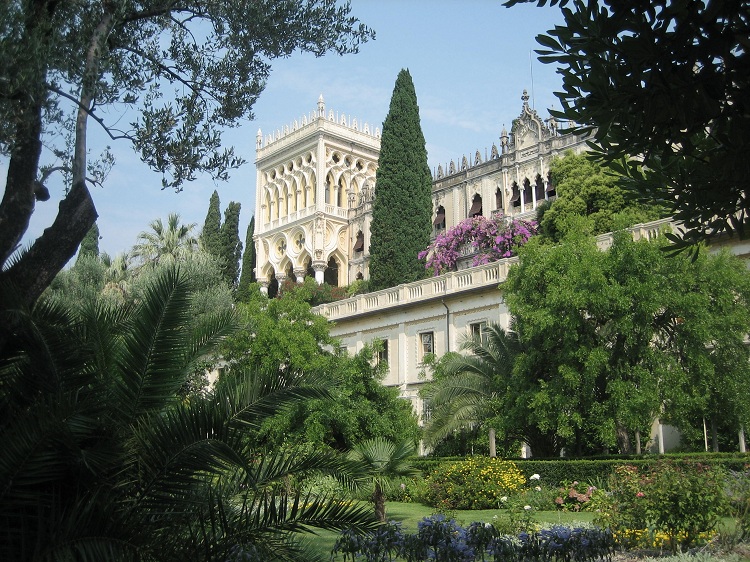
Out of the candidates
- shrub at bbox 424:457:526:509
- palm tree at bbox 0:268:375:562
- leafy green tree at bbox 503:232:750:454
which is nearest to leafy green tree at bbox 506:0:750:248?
palm tree at bbox 0:268:375:562

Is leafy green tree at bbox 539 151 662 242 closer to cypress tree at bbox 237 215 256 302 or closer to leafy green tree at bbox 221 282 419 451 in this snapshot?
leafy green tree at bbox 221 282 419 451

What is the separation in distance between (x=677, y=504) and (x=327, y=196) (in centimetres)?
4789

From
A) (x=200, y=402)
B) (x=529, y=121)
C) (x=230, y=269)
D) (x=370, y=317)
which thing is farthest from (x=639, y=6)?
(x=230, y=269)

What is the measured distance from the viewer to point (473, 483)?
18.7m

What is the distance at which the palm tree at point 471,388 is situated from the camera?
21625mm

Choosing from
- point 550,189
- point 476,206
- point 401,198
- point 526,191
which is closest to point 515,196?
point 526,191

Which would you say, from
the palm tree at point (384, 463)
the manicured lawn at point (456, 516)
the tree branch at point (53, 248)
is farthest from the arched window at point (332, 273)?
the tree branch at point (53, 248)

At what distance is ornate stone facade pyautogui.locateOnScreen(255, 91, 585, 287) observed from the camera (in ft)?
158

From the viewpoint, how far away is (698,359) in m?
17.6

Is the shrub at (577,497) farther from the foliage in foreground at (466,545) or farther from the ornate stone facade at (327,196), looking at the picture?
the ornate stone facade at (327,196)

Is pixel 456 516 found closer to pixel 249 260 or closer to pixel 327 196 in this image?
pixel 327 196

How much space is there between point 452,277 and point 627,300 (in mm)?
11846

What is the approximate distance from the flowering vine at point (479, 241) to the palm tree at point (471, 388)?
41.0 ft

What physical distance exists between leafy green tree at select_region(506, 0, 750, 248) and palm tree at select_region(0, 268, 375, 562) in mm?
3546
